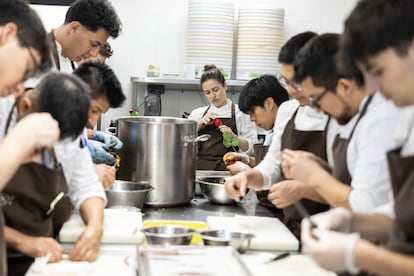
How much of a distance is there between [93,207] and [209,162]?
2605mm

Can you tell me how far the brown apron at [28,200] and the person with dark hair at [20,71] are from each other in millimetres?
230

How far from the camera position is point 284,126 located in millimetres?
2662

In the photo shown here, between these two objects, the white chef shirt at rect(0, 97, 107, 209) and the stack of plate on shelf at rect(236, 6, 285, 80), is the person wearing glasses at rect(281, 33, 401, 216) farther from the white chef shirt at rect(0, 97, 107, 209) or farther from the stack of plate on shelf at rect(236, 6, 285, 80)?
the stack of plate on shelf at rect(236, 6, 285, 80)

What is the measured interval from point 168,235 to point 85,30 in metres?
1.47

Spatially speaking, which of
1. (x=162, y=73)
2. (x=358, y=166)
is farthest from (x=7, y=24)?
(x=162, y=73)

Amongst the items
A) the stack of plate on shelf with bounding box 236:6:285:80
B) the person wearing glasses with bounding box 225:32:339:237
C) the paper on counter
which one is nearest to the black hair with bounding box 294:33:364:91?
the person wearing glasses with bounding box 225:32:339:237

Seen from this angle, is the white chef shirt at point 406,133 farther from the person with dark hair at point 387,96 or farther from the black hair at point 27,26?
the black hair at point 27,26

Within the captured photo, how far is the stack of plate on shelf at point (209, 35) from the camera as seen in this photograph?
4895 mm

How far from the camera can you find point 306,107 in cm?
248

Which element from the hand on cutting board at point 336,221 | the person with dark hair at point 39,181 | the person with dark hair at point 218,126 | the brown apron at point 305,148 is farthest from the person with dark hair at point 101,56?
the hand on cutting board at point 336,221

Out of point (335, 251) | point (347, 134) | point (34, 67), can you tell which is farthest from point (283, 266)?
point (34, 67)

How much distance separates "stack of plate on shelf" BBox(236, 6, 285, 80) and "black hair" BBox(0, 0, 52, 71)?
346 cm

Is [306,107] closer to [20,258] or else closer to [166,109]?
[20,258]

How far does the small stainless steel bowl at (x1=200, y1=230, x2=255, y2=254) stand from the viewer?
1.88m
